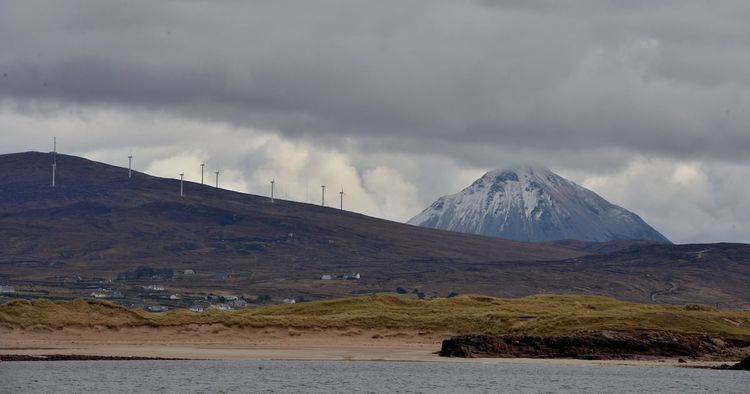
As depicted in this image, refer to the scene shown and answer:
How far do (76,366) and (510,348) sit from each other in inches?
1628

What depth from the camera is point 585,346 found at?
126 meters

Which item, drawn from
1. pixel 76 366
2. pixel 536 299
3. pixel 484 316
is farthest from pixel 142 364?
pixel 536 299

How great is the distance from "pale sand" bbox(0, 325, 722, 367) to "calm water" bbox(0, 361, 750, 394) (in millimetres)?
4545

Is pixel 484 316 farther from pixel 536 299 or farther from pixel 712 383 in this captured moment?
pixel 712 383

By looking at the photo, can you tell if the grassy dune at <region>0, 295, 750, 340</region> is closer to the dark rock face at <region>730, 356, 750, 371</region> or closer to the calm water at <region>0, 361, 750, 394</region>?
the dark rock face at <region>730, 356, 750, 371</region>

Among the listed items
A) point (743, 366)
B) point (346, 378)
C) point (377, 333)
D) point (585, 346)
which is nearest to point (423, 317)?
point (377, 333)

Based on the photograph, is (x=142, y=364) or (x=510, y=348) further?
(x=510, y=348)

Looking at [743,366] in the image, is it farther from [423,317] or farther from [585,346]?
[423,317]

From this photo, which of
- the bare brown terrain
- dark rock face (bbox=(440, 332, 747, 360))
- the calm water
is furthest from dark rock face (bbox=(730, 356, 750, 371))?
dark rock face (bbox=(440, 332, 747, 360))

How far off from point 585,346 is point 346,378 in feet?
102

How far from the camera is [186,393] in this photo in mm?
88938

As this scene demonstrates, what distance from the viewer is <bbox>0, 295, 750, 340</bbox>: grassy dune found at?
133 m

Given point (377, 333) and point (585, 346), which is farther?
point (377, 333)

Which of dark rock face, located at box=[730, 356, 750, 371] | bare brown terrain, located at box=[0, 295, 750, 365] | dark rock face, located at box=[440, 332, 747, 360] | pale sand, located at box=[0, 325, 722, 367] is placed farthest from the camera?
bare brown terrain, located at box=[0, 295, 750, 365]
